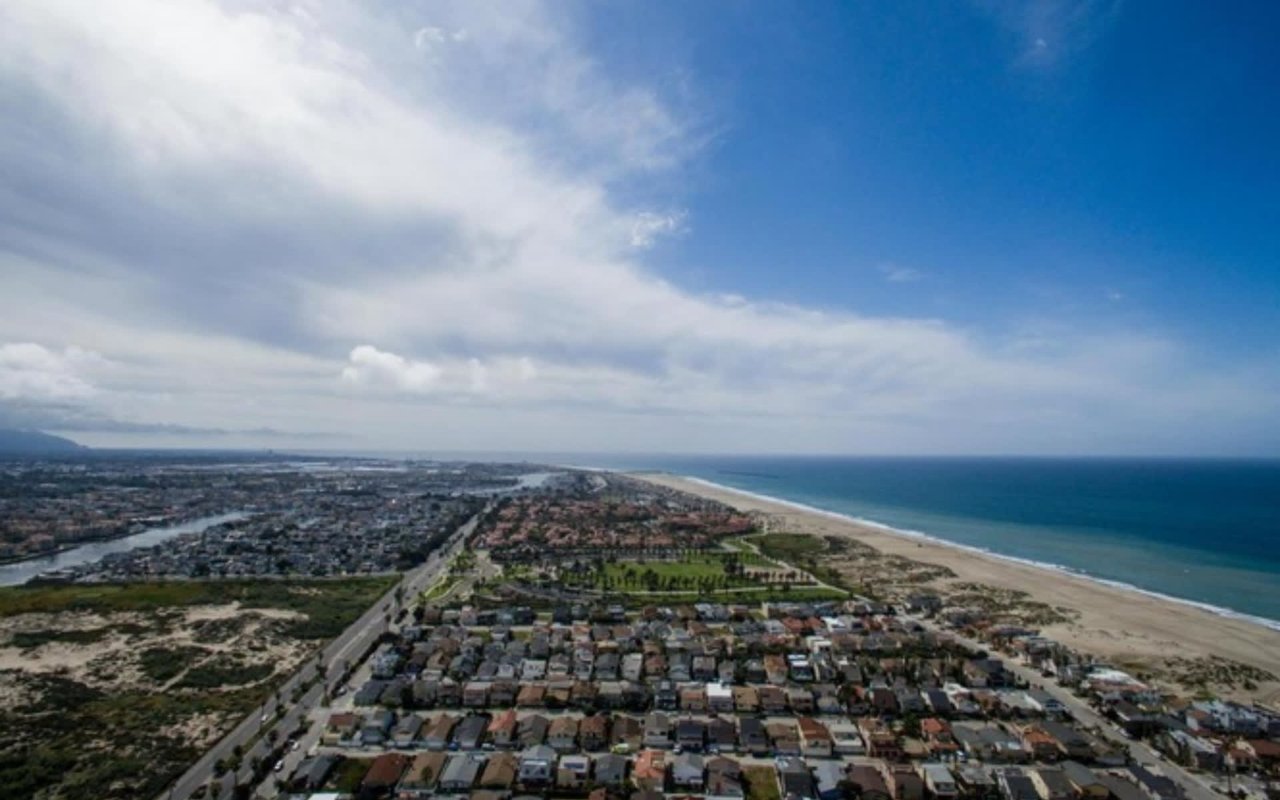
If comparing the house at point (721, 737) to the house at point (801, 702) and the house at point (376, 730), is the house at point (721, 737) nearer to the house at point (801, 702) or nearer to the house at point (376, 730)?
the house at point (801, 702)

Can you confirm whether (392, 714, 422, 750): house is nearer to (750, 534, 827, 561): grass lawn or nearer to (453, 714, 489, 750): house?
(453, 714, 489, 750): house

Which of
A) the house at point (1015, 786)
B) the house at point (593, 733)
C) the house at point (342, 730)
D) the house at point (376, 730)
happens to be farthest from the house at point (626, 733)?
the house at point (1015, 786)

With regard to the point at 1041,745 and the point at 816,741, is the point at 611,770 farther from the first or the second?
the point at 1041,745

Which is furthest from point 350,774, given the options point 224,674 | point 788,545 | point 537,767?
point 788,545

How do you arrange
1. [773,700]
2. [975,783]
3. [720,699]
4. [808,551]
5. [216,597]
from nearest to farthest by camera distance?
[975,783], [773,700], [720,699], [216,597], [808,551]

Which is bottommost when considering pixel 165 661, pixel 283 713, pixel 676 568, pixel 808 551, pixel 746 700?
pixel 165 661

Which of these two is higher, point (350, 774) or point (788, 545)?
point (788, 545)

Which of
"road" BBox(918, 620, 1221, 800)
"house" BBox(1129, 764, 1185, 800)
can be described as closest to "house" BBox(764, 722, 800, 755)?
"house" BBox(1129, 764, 1185, 800)
